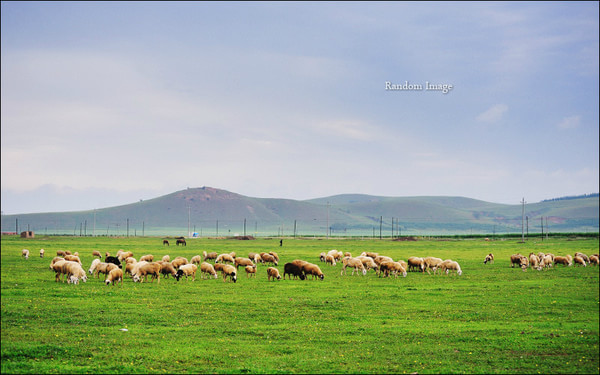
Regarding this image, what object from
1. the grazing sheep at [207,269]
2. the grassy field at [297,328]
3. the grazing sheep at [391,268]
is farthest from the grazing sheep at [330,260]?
the grassy field at [297,328]

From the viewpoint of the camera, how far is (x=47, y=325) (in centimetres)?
2038

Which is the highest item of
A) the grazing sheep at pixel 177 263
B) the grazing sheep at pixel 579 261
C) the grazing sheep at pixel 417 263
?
the grazing sheep at pixel 177 263

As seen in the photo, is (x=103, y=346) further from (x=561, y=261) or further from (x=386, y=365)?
(x=561, y=261)

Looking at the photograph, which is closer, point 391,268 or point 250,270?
point 250,270

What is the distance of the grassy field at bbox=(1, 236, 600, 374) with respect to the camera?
15614mm

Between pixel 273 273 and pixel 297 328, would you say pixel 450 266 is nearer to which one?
pixel 273 273

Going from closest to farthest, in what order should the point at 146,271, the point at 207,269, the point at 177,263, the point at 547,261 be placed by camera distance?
the point at 146,271
the point at 207,269
the point at 177,263
the point at 547,261

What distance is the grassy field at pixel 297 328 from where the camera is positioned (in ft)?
51.2

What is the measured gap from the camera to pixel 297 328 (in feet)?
66.6

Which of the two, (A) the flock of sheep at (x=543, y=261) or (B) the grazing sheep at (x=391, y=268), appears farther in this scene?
(A) the flock of sheep at (x=543, y=261)

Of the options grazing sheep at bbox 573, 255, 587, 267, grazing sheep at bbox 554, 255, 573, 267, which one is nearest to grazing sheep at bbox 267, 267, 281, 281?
grazing sheep at bbox 554, 255, 573, 267

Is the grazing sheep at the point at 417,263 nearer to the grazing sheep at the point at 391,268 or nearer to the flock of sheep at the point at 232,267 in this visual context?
the flock of sheep at the point at 232,267

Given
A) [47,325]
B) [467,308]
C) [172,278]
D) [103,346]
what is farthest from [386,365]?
[172,278]

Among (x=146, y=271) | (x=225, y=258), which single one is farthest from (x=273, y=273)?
(x=225, y=258)
